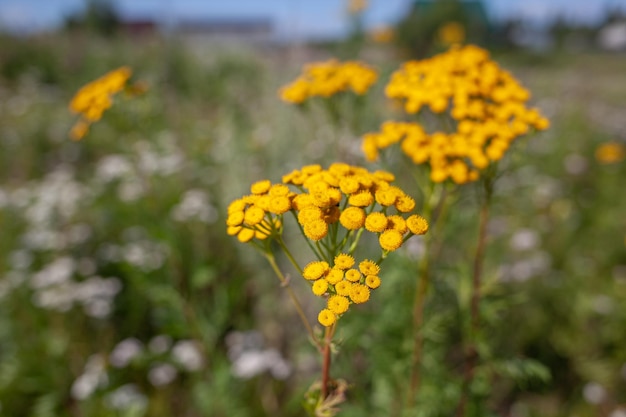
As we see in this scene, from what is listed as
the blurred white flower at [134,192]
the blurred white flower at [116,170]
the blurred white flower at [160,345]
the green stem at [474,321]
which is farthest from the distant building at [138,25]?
the green stem at [474,321]

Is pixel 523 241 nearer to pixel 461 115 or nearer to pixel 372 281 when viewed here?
pixel 461 115

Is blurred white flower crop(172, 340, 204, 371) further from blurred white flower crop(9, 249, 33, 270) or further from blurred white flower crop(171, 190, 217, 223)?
blurred white flower crop(9, 249, 33, 270)

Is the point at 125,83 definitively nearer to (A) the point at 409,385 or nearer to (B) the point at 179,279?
(B) the point at 179,279

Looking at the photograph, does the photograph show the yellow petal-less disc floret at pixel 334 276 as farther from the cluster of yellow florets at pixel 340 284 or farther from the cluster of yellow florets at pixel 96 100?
the cluster of yellow florets at pixel 96 100

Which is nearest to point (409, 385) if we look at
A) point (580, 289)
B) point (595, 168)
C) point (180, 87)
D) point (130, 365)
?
point (130, 365)

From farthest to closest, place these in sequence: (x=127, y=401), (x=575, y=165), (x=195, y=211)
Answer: (x=575, y=165) < (x=195, y=211) < (x=127, y=401)

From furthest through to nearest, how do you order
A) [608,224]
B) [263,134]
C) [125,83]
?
1. [263,134]
2. [608,224]
3. [125,83]

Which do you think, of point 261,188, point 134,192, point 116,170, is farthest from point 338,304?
point 116,170

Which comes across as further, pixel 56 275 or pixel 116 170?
pixel 116 170
